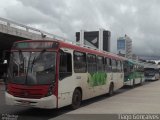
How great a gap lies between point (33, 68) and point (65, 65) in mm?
1436

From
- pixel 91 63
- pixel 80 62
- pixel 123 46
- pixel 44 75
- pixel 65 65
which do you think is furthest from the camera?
pixel 123 46

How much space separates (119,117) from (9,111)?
13.9ft

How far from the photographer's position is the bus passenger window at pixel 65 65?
13.4 metres

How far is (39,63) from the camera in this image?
13.0 m

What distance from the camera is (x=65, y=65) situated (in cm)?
1385

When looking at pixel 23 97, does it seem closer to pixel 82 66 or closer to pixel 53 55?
pixel 53 55

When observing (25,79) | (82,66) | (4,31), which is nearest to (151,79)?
(4,31)

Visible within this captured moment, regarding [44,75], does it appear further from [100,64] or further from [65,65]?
[100,64]

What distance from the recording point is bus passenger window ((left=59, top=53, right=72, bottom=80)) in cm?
1338

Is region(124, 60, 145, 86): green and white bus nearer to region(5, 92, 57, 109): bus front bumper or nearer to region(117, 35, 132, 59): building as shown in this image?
region(5, 92, 57, 109): bus front bumper

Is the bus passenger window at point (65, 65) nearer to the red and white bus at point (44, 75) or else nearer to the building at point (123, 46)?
the red and white bus at point (44, 75)

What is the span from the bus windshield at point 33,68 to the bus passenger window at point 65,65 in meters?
0.43

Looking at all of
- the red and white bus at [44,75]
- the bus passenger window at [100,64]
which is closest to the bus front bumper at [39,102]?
the red and white bus at [44,75]

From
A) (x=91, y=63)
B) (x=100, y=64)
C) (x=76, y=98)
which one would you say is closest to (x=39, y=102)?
(x=76, y=98)
